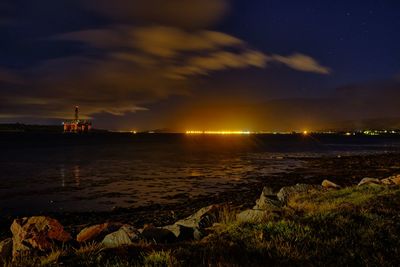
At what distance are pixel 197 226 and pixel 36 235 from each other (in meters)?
4.87

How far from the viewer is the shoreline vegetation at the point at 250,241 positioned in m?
7.50

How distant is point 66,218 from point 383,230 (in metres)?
17.2

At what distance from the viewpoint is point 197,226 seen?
12.5 meters

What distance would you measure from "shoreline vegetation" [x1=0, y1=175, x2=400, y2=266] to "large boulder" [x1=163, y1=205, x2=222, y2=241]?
34 millimetres

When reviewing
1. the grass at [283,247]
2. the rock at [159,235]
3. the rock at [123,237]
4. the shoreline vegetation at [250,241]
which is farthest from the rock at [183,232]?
the rock at [123,237]

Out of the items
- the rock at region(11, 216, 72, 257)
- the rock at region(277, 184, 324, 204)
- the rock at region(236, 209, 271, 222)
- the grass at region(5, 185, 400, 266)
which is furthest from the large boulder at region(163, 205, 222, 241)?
the rock at region(277, 184, 324, 204)

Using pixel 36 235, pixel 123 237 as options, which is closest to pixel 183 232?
pixel 123 237

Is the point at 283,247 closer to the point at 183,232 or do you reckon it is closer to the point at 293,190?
the point at 183,232

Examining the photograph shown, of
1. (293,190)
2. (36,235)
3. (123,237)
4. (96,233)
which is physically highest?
(293,190)

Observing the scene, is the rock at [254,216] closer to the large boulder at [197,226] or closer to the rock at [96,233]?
the large boulder at [197,226]

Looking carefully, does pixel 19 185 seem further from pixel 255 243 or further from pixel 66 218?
pixel 255 243

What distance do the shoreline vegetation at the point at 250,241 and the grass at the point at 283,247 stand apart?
2 cm

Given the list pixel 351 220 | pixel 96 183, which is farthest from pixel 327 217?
pixel 96 183

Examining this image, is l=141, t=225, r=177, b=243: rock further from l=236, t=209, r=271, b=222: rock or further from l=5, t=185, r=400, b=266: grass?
l=236, t=209, r=271, b=222: rock
